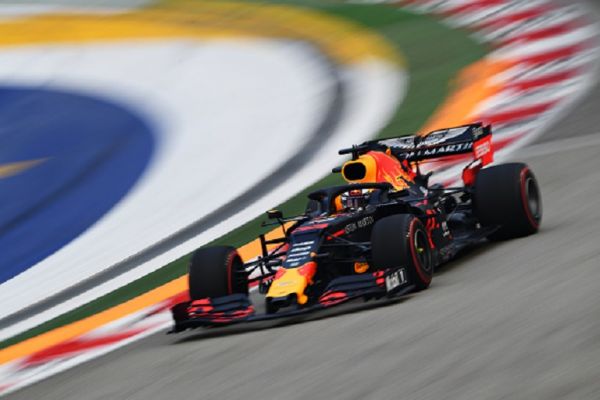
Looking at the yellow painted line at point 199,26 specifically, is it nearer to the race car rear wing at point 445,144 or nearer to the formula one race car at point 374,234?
the race car rear wing at point 445,144

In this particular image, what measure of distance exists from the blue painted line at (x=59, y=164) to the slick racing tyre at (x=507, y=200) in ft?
14.3

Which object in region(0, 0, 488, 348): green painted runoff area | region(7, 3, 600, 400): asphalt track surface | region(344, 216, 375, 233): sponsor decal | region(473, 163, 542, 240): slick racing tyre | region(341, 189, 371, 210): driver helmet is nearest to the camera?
region(7, 3, 600, 400): asphalt track surface

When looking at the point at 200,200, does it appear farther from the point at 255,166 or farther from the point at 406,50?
the point at 406,50

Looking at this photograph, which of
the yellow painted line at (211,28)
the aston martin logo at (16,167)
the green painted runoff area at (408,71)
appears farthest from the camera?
the yellow painted line at (211,28)

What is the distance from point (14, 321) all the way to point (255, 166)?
4.21 m

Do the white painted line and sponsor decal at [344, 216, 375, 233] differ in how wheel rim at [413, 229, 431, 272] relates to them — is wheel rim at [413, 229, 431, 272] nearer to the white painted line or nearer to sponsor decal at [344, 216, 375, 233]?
sponsor decal at [344, 216, 375, 233]

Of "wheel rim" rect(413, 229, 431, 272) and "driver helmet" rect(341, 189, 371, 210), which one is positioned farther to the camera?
"driver helmet" rect(341, 189, 371, 210)

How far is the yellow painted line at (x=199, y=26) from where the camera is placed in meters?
18.9

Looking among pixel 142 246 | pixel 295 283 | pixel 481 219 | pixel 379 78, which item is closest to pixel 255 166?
pixel 142 246

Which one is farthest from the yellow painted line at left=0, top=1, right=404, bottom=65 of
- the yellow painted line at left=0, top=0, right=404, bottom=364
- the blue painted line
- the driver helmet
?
the driver helmet

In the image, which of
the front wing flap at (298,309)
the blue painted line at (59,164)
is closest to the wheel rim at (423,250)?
the front wing flap at (298,309)

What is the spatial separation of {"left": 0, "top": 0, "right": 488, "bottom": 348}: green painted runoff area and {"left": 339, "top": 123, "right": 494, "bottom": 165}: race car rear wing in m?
1.80

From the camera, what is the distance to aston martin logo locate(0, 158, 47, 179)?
1457 centimetres

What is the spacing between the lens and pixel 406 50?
699 inches
